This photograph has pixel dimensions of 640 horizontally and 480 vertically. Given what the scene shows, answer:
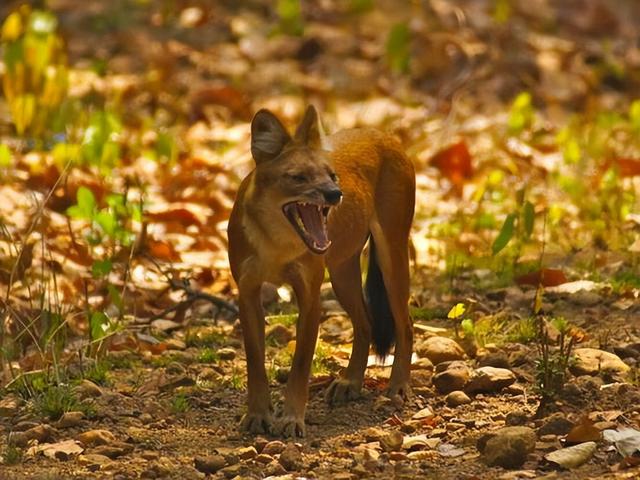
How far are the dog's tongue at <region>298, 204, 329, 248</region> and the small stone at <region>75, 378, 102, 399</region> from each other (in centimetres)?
105

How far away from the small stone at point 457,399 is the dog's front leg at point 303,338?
0.55 m

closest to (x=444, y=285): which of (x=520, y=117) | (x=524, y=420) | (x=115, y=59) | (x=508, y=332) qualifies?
(x=508, y=332)

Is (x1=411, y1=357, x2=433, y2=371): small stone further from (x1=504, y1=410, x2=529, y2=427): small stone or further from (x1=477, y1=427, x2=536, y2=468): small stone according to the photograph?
(x1=477, y1=427, x2=536, y2=468): small stone

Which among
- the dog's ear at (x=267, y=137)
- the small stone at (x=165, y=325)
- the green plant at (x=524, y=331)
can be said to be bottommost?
the small stone at (x=165, y=325)

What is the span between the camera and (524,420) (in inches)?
198

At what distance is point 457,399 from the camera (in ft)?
17.6

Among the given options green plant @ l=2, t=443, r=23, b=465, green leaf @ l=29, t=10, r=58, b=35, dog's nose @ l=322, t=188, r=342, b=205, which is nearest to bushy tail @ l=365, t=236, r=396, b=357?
dog's nose @ l=322, t=188, r=342, b=205

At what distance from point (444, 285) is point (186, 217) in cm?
160

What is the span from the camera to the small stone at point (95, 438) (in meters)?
4.93

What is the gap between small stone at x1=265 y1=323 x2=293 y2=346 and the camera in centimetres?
629

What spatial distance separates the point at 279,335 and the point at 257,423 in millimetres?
1177

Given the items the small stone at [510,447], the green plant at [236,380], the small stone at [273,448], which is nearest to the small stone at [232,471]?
the small stone at [273,448]

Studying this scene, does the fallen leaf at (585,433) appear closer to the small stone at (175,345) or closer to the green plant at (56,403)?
the green plant at (56,403)

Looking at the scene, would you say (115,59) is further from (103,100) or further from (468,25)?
(468,25)
